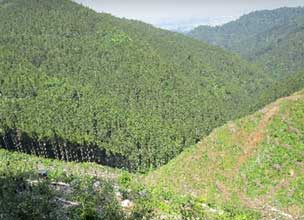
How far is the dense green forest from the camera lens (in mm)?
101250

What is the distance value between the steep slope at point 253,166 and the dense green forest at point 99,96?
31.0 m

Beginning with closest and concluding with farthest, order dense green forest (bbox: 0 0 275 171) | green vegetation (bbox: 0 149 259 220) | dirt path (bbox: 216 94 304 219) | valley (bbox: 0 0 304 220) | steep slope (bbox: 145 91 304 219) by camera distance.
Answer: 1. green vegetation (bbox: 0 149 259 220)
2. valley (bbox: 0 0 304 220)
3. dirt path (bbox: 216 94 304 219)
4. steep slope (bbox: 145 91 304 219)
5. dense green forest (bbox: 0 0 275 171)

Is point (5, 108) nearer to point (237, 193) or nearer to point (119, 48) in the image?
point (237, 193)

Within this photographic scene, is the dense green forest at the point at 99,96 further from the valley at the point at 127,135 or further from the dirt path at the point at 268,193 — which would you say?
the dirt path at the point at 268,193

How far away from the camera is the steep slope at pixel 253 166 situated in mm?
58375

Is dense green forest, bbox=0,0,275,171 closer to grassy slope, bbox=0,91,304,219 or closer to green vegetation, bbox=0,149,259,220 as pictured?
grassy slope, bbox=0,91,304,219

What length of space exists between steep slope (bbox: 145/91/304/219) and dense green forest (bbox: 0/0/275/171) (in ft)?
102

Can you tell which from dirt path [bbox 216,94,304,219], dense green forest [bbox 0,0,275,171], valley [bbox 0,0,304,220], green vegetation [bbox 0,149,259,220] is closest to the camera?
green vegetation [bbox 0,149,259,220]

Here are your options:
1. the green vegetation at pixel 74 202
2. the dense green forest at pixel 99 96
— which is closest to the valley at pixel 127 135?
the green vegetation at pixel 74 202

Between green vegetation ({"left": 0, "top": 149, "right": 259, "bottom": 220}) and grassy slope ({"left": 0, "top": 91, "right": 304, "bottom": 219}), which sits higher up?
green vegetation ({"left": 0, "top": 149, "right": 259, "bottom": 220})

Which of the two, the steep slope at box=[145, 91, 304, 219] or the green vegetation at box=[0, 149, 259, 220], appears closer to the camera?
the green vegetation at box=[0, 149, 259, 220]

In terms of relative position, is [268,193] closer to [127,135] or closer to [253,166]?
[253,166]

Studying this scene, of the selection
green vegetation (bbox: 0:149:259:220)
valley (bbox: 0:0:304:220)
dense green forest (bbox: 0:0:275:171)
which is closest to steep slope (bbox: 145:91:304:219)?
valley (bbox: 0:0:304:220)

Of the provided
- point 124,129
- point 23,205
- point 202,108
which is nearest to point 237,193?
point 23,205
